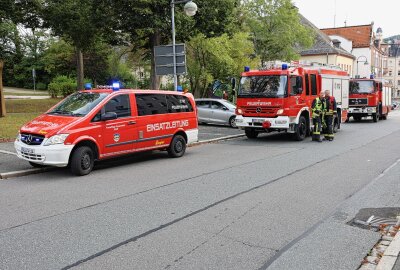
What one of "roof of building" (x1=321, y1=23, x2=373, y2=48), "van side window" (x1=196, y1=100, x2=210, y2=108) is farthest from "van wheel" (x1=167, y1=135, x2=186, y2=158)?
"roof of building" (x1=321, y1=23, x2=373, y2=48)

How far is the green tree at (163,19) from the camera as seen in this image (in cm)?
1914

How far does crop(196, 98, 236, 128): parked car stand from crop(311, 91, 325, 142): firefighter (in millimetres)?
5793

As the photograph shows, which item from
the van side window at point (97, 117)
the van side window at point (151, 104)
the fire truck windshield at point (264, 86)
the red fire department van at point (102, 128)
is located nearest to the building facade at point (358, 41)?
the fire truck windshield at point (264, 86)

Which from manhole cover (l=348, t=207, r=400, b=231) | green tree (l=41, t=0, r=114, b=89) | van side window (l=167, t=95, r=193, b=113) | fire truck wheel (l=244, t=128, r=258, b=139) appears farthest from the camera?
green tree (l=41, t=0, r=114, b=89)

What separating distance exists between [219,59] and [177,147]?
17322 millimetres

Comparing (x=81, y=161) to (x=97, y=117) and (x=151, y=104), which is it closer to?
(x=97, y=117)

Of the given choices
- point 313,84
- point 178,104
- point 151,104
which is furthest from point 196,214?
point 313,84

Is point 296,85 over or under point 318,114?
over

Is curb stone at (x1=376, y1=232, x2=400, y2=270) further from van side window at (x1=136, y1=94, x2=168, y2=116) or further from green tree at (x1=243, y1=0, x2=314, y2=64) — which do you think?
green tree at (x1=243, y1=0, x2=314, y2=64)

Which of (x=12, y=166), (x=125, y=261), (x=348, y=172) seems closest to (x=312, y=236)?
(x=125, y=261)

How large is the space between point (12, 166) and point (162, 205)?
5.04 meters

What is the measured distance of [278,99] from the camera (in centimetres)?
1511

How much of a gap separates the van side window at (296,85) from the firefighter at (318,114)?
89 cm

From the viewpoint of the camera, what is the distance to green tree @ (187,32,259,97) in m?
28.6
